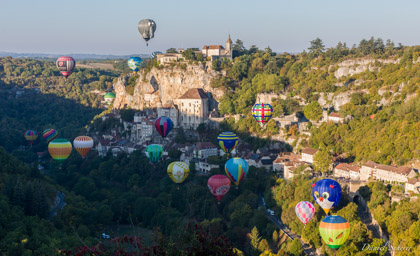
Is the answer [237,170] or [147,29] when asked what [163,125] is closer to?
[147,29]

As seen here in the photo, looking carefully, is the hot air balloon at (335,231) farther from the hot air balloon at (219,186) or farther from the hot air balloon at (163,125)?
the hot air balloon at (163,125)

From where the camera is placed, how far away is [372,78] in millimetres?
36312

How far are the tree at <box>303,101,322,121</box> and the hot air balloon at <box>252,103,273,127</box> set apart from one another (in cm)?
241

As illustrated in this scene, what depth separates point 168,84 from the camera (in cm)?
4503

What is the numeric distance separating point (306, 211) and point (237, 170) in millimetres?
6945

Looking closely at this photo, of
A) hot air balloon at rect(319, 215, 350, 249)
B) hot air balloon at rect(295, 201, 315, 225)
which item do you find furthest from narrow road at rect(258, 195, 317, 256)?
hot air balloon at rect(319, 215, 350, 249)

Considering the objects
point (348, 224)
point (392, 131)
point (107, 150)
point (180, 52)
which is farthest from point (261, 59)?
point (348, 224)

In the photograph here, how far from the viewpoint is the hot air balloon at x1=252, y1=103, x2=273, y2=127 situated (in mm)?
36125

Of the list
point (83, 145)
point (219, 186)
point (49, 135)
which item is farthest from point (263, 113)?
point (49, 135)

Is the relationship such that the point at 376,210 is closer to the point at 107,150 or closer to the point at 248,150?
the point at 248,150

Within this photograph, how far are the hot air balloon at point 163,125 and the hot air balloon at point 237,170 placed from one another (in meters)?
9.76

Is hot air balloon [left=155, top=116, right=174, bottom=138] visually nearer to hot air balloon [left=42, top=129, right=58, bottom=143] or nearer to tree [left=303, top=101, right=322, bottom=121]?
tree [left=303, top=101, right=322, bottom=121]

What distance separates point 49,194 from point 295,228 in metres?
14.5

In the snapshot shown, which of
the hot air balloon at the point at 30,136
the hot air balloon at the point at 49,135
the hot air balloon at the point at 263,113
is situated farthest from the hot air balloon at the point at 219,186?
the hot air balloon at the point at 30,136
